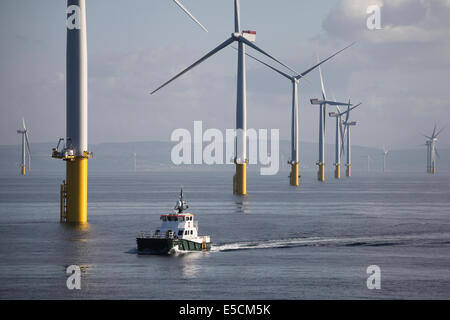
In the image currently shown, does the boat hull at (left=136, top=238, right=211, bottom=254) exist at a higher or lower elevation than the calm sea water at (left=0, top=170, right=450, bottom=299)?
higher

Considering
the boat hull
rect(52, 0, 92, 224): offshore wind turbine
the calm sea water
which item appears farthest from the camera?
rect(52, 0, 92, 224): offshore wind turbine

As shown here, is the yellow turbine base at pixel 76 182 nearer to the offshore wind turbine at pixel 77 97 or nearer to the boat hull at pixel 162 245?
the offshore wind turbine at pixel 77 97

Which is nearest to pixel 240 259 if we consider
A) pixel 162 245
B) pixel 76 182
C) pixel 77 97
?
pixel 162 245

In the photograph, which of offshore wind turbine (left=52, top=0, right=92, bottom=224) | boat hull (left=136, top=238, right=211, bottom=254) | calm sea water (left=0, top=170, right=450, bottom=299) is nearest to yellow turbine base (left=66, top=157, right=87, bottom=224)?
offshore wind turbine (left=52, top=0, right=92, bottom=224)

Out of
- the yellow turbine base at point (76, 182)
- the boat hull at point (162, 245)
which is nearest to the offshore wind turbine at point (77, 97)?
the yellow turbine base at point (76, 182)

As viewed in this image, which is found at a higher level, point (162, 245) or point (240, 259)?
point (162, 245)

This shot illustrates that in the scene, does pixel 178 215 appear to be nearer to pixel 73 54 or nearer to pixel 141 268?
pixel 141 268

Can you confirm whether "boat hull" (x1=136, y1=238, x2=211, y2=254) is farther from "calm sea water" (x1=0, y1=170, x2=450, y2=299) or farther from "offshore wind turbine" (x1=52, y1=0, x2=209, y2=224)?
"offshore wind turbine" (x1=52, y1=0, x2=209, y2=224)

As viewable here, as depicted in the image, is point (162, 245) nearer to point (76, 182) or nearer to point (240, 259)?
point (240, 259)

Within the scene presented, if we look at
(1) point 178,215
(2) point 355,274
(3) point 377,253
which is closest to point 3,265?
(1) point 178,215

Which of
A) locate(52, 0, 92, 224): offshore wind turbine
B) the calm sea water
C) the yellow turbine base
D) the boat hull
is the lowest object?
the calm sea water

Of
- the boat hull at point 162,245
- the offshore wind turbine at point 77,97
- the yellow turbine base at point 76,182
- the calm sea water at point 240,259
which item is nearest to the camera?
the calm sea water at point 240,259
